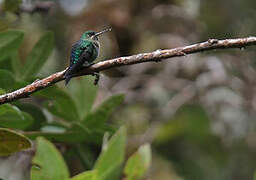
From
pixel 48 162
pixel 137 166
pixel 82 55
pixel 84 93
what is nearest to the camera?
pixel 48 162

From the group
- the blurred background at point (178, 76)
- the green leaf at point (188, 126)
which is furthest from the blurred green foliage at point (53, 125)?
the green leaf at point (188, 126)

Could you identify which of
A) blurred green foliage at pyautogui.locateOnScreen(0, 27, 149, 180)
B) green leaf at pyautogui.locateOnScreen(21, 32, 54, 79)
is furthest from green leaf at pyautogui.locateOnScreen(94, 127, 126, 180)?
green leaf at pyautogui.locateOnScreen(21, 32, 54, 79)

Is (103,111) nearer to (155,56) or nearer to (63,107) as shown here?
(63,107)

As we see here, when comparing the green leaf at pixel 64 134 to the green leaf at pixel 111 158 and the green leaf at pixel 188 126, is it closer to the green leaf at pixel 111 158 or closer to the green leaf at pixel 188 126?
the green leaf at pixel 111 158

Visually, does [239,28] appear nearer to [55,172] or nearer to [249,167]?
[249,167]

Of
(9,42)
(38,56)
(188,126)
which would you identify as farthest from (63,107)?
(188,126)

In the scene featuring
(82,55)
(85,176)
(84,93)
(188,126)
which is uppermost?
(188,126)
